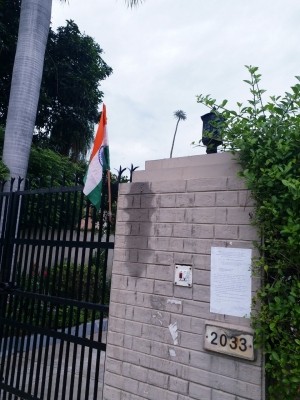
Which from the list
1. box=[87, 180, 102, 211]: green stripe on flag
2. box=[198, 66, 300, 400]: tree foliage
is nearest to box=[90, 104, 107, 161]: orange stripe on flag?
box=[87, 180, 102, 211]: green stripe on flag

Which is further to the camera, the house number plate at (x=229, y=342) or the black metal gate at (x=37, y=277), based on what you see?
the black metal gate at (x=37, y=277)

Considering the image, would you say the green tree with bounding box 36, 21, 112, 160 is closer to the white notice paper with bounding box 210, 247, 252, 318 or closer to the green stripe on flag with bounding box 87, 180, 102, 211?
the green stripe on flag with bounding box 87, 180, 102, 211

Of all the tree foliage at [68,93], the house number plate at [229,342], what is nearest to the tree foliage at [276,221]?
the house number plate at [229,342]

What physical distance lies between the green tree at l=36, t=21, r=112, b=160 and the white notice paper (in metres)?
10.3

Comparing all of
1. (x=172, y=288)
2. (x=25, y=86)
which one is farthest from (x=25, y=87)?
(x=172, y=288)

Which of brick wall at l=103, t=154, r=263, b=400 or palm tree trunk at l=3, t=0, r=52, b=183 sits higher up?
palm tree trunk at l=3, t=0, r=52, b=183

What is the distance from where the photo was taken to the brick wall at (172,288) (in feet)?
7.21

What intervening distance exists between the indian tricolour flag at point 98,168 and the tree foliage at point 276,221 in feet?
3.95

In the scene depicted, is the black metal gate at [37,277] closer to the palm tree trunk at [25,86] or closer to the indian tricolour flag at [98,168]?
the indian tricolour flag at [98,168]

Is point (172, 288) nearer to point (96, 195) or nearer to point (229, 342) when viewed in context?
point (229, 342)

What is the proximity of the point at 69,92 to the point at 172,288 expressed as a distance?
1058 cm

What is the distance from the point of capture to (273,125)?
2.16 meters

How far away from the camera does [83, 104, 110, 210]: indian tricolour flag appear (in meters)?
2.92

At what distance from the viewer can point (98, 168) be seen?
295 cm
